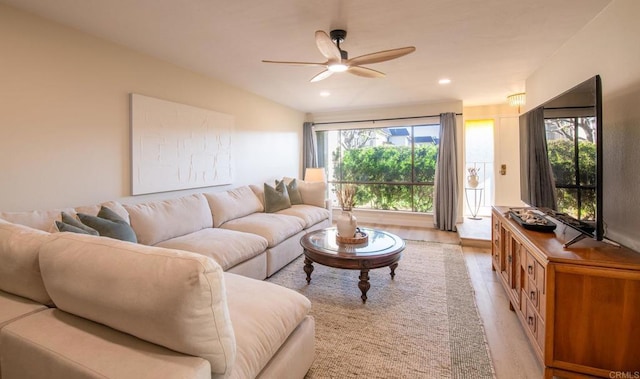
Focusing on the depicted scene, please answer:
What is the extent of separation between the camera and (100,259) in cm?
100

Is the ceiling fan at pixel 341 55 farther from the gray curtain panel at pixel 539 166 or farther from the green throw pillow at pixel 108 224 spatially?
the green throw pillow at pixel 108 224

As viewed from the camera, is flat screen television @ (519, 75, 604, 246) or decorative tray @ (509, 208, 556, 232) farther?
decorative tray @ (509, 208, 556, 232)

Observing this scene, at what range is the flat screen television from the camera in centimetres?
168

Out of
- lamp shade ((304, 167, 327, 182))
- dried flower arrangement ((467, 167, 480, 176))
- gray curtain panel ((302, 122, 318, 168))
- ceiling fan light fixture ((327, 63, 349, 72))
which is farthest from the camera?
gray curtain panel ((302, 122, 318, 168))

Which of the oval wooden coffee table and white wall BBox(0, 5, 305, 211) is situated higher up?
white wall BBox(0, 5, 305, 211)

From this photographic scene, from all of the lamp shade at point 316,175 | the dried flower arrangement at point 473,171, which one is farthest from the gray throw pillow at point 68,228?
the dried flower arrangement at point 473,171

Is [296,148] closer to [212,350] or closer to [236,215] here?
[236,215]

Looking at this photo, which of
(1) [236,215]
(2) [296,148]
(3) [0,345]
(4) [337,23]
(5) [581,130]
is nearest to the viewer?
(3) [0,345]

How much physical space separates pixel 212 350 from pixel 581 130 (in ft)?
7.86

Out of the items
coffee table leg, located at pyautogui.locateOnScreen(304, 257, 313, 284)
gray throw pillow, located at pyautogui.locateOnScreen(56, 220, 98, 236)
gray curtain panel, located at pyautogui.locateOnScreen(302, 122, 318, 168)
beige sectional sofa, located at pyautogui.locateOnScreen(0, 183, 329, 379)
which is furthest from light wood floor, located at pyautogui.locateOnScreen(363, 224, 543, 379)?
gray curtain panel, located at pyautogui.locateOnScreen(302, 122, 318, 168)

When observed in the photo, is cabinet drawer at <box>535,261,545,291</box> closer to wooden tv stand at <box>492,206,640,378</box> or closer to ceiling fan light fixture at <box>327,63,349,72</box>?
wooden tv stand at <box>492,206,640,378</box>

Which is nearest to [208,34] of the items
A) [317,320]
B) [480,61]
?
[317,320]

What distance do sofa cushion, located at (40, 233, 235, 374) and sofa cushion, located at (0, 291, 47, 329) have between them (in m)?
0.26

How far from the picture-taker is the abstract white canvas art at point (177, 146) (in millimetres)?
2906
